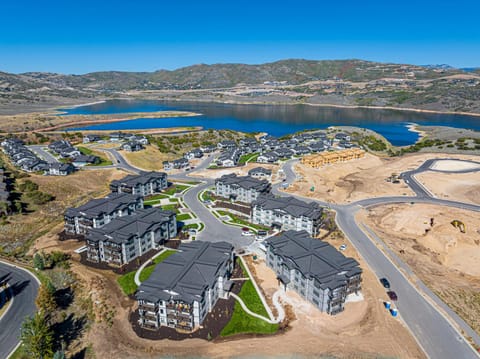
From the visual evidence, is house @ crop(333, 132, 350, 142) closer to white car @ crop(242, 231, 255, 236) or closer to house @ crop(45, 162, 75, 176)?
white car @ crop(242, 231, 255, 236)

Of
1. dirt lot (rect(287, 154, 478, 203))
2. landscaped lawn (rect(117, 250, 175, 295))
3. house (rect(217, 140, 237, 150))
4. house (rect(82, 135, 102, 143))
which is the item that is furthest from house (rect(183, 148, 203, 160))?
landscaped lawn (rect(117, 250, 175, 295))

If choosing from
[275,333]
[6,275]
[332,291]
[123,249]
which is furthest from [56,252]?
[332,291]

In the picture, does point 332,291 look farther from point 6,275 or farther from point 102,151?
point 102,151

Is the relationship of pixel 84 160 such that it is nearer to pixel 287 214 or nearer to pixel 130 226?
pixel 130 226

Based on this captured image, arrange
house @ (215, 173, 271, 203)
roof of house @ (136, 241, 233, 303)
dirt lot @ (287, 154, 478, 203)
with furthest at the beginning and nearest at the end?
dirt lot @ (287, 154, 478, 203) < house @ (215, 173, 271, 203) < roof of house @ (136, 241, 233, 303)

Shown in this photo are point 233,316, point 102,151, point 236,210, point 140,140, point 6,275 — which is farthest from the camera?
point 140,140

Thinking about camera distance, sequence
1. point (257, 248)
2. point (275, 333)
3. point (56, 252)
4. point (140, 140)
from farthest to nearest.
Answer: point (140, 140)
point (257, 248)
point (56, 252)
point (275, 333)

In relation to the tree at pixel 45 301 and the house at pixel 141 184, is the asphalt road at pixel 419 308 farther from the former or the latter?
the house at pixel 141 184
